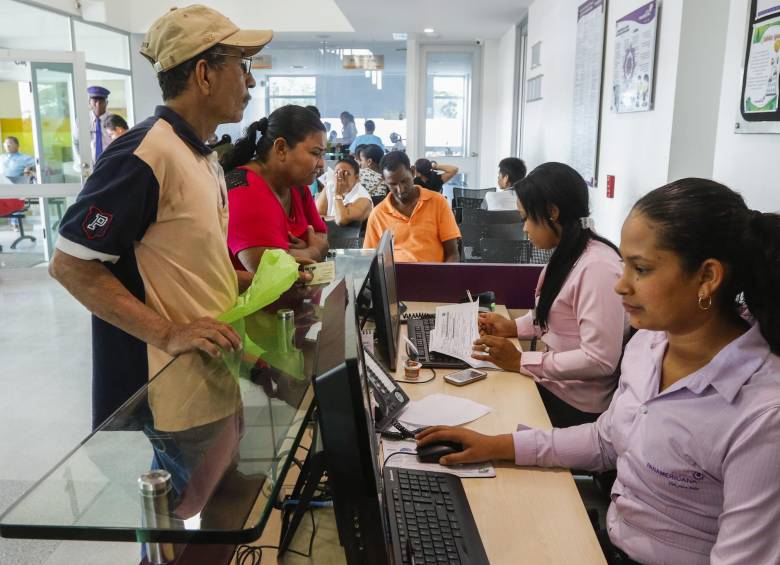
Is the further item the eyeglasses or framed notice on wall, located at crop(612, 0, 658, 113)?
framed notice on wall, located at crop(612, 0, 658, 113)

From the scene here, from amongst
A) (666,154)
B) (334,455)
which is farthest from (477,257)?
(334,455)

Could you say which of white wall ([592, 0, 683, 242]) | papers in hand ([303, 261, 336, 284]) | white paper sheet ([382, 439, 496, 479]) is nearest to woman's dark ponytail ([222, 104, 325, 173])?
papers in hand ([303, 261, 336, 284])

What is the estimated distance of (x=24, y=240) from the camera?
28.0 ft

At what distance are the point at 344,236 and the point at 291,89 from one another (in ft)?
25.1

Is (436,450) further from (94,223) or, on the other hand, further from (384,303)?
(94,223)

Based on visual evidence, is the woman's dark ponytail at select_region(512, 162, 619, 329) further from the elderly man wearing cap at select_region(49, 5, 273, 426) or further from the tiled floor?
the tiled floor

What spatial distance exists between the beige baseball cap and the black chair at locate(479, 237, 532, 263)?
2.52 meters

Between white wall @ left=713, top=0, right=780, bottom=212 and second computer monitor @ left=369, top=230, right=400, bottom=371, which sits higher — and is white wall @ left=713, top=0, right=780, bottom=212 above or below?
above

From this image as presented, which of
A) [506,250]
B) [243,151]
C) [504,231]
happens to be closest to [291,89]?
[504,231]

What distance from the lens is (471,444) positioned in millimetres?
1506

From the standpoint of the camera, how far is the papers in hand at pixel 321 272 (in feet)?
6.56

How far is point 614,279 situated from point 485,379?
499 mm

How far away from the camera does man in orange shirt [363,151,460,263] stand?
3600mm

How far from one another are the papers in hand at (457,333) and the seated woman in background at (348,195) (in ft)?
6.99
